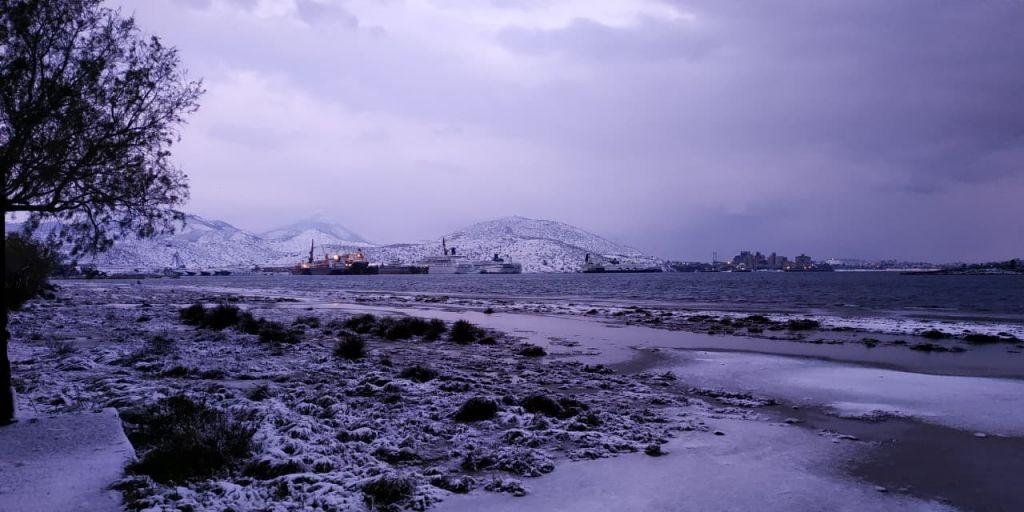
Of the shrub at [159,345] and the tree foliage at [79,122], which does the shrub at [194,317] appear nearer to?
the shrub at [159,345]

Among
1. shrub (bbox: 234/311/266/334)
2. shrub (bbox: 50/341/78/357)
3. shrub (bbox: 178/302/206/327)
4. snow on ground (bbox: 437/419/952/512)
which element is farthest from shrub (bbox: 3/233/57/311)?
snow on ground (bbox: 437/419/952/512)

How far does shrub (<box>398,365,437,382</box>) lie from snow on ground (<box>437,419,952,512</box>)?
6907mm

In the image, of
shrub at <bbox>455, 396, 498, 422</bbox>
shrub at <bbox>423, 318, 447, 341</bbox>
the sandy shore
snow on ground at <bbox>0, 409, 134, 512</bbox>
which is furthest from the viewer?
shrub at <bbox>423, 318, 447, 341</bbox>

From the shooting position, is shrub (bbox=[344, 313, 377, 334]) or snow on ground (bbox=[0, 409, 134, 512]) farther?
shrub (bbox=[344, 313, 377, 334])

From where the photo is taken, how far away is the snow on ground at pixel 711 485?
6469 millimetres

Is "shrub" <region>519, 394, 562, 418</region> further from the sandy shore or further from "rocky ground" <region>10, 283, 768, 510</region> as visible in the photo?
the sandy shore

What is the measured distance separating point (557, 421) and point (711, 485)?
11.6ft

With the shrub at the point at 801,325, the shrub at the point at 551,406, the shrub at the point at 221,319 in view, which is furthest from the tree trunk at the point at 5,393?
the shrub at the point at 801,325

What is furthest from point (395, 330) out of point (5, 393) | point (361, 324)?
point (5, 393)

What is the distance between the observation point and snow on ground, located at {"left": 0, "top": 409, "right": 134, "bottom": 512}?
17.4ft

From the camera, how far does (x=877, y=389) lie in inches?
548

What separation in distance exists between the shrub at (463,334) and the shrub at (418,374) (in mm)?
9845

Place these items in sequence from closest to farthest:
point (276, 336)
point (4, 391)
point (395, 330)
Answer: point (4, 391)
point (276, 336)
point (395, 330)

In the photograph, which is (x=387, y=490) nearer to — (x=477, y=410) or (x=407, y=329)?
(x=477, y=410)
